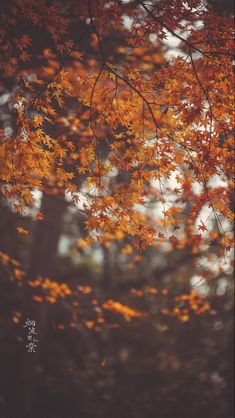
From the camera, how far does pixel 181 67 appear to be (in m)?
3.71

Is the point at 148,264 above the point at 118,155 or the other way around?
above

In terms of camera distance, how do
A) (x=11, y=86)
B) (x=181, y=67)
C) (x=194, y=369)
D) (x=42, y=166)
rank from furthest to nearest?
(x=194, y=369) < (x=11, y=86) < (x=181, y=67) < (x=42, y=166)

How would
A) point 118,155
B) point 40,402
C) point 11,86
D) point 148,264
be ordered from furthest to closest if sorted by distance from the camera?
point 148,264 < point 40,402 < point 11,86 < point 118,155

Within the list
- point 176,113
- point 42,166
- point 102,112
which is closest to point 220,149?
point 176,113

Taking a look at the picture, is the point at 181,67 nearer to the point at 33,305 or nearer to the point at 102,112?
the point at 102,112

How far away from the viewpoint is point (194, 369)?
36.9ft

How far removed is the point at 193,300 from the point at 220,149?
573 cm

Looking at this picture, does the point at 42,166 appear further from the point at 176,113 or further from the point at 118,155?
the point at 176,113

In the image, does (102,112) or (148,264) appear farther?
(148,264)

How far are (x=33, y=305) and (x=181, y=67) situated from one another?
5180mm

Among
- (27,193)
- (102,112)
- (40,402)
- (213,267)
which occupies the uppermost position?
(213,267)

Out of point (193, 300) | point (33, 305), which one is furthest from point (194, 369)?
point (33, 305)

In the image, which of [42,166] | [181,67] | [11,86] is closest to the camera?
[42,166]

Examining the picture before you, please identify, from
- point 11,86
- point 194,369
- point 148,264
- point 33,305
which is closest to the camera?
point 11,86
